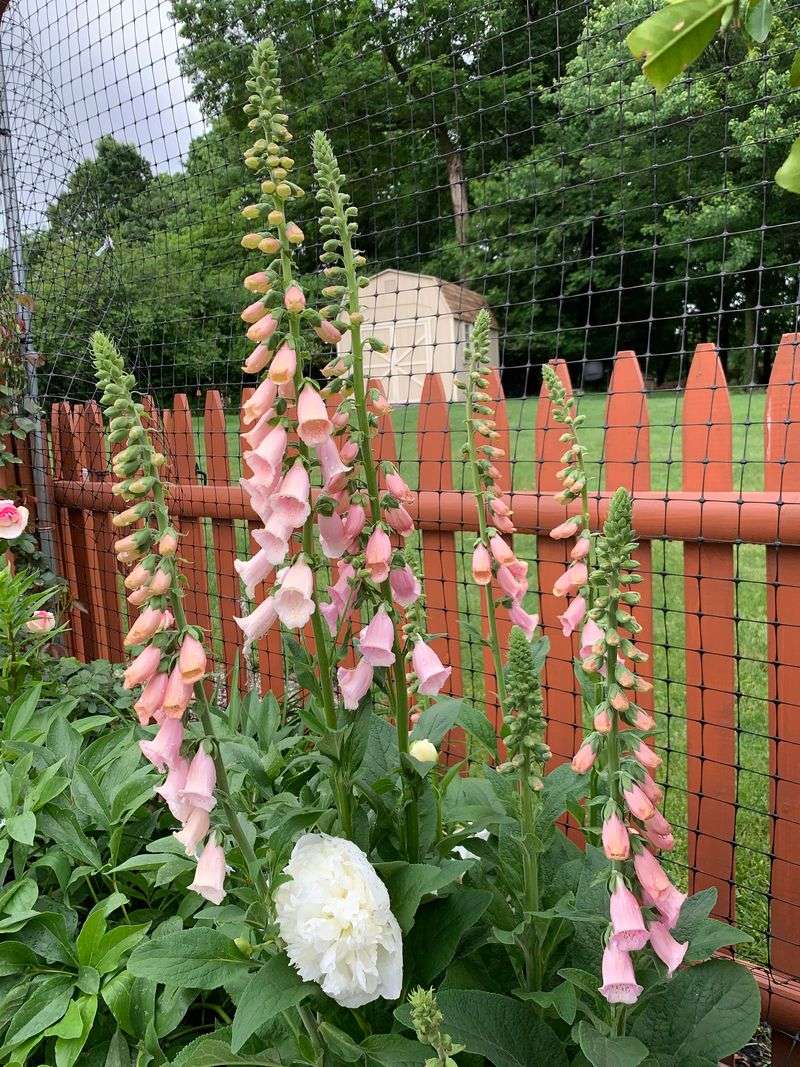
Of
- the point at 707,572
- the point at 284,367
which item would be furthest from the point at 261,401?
the point at 707,572

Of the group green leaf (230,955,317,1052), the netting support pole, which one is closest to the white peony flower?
green leaf (230,955,317,1052)

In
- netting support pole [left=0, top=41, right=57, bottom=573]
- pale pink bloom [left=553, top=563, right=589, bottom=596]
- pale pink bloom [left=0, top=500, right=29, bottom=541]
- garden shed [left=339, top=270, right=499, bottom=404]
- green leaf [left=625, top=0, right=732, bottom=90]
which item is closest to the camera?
green leaf [left=625, top=0, right=732, bottom=90]

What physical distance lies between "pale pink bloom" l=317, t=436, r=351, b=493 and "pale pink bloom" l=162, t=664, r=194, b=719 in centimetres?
28

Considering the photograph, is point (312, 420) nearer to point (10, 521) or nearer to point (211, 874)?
point (211, 874)

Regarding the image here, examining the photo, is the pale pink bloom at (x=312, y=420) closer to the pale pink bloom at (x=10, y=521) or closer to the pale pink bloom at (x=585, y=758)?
the pale pink bloom at (x=585, y=758)

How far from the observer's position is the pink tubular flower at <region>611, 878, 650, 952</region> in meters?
0.83

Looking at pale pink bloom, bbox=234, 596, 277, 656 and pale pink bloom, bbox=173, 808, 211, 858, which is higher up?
pale pink bloom, bbox=234, 596, 277, 656

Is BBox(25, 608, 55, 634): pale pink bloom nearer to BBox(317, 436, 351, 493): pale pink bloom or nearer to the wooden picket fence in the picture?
the wooden picket fence

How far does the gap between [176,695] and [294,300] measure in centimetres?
46

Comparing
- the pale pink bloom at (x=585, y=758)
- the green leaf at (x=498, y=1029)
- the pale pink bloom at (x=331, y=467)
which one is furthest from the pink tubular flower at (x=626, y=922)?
the pale pink bloom at (x=331, y=467)

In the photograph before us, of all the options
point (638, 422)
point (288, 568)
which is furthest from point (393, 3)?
point (288, 568)

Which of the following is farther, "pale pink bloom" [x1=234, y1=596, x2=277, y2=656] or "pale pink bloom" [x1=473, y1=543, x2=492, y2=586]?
"pale pink bloom" [x1=473, y1=543, x2=492, y2=586]

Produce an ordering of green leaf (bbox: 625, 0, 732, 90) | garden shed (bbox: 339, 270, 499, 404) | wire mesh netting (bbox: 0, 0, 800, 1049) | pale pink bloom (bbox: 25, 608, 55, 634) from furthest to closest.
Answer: garden shed (bbox: 339, 270, 499, 404) < pale pink bloom (bbox: 25, 608, 55, 634) < wire mesh netting (bbox: 0, 0, 800, 1049) < green leaf (bbox: 625, 0, 732, 90)

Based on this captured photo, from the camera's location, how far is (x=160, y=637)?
36.6 inches
